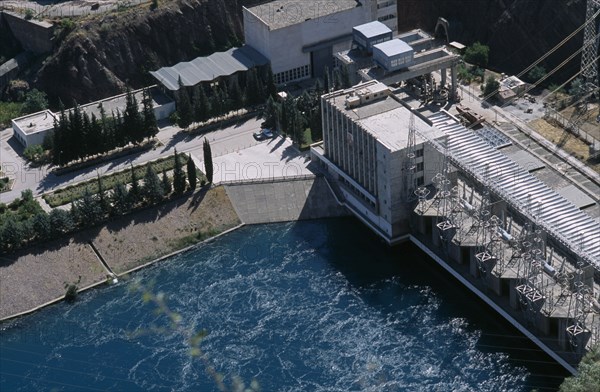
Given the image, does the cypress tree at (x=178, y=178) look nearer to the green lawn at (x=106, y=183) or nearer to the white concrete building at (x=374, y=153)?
the green lawn at (x=106, y=183)

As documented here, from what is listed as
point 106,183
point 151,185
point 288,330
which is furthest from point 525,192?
point 106,183

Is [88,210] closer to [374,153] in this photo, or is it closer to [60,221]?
[60,221]

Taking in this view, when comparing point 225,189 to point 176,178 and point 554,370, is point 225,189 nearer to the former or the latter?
point 176,178

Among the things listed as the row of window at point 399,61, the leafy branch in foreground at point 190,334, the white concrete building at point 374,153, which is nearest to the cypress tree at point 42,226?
the leafy branch in foreground at point 190,334

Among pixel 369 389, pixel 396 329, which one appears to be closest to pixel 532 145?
pixel 396 329

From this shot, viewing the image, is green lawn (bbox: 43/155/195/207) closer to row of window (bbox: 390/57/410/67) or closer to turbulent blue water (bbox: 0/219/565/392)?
turbulent blue water (bbox: 0/219/565/392)
